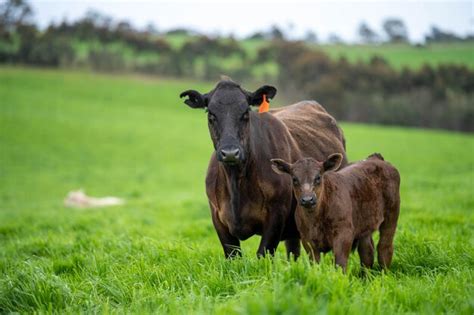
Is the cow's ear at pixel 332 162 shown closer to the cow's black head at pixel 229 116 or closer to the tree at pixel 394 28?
the cow's black head at pixel 229 116

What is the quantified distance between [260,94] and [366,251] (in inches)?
88.2

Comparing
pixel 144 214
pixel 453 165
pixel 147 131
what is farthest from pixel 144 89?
pixel 144 214

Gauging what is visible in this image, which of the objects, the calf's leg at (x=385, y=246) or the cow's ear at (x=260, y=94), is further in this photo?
the cow's ear at (x=260, y=94)

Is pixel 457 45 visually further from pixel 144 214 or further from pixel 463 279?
pixel 463 279

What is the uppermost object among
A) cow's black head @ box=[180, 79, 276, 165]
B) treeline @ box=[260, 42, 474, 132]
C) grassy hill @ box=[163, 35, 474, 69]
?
grassy hill @ box=[163, 35, 474, 69]

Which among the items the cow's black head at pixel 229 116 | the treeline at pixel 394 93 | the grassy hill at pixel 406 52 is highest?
the grassy hill at pixel 406 52

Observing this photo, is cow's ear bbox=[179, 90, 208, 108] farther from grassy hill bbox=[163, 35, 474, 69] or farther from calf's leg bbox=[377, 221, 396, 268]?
grassy hill bbox=[163, 35, 474, 69]

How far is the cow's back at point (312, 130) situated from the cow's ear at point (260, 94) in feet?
2.38

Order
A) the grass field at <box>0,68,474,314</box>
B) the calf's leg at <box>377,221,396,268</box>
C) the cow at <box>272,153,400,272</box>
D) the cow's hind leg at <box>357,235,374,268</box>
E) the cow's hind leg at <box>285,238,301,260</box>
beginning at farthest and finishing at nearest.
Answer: the cow's hind leg at <box>285,238,301,260</box>
the cow's hind leg at <box>357,235,374,268</box>
the calf's leg at <box>377,221,396,268</box>
the cow at <box>272,153,400,272</box>
the grass field at <box>0,68,474,314</box>

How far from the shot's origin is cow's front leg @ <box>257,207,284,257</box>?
6.23 m

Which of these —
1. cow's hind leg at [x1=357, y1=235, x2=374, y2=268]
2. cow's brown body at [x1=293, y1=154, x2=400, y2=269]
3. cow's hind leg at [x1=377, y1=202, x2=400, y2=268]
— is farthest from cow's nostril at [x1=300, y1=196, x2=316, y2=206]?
cow's hind leg at [x1=377, y1=202, x2=400, y2=268]

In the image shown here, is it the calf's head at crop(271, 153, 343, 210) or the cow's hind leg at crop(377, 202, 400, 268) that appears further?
the cow's hind leg at crop(377, 202, 400, 268)

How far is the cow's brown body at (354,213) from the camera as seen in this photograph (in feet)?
18.9

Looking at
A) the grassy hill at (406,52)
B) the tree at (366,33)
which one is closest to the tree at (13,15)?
the grassy hill at (406,52)
